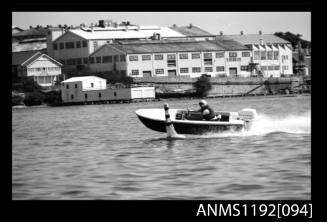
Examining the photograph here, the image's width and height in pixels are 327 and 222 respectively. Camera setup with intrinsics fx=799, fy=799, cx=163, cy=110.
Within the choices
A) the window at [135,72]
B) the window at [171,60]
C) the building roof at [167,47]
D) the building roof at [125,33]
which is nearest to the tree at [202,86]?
the window at [171,60]

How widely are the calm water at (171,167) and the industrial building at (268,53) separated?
5735cm

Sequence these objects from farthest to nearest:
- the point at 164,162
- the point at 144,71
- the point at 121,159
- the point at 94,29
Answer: the point at 94,29
the point at 144,71
the point at 121,159
the point at 164,162

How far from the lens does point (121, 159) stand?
14500 millimetres

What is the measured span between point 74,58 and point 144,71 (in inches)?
292

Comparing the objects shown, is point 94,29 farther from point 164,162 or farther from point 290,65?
point 164,162

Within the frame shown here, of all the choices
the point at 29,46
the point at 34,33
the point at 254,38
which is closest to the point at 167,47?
the point at 254,38

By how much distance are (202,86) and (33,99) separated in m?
15.0

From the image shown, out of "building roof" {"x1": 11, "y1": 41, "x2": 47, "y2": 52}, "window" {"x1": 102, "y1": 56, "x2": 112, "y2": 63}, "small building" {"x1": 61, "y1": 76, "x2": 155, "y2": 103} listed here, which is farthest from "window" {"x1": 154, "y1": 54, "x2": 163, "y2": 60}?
"building roof" {"x1": 11, "y1": 41, "x2": 47, "y2": 52}

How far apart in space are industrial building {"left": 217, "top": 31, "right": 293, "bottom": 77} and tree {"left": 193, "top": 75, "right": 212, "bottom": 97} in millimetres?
9536

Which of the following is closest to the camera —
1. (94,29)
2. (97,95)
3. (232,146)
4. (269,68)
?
(232,146)

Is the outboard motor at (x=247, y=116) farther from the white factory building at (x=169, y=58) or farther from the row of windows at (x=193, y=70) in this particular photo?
the row of windows at (x=193, y=70)

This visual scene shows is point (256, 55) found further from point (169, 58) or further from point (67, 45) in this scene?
point (67, 45)

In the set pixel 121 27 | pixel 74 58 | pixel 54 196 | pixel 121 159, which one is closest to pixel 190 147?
pixel 121 159
